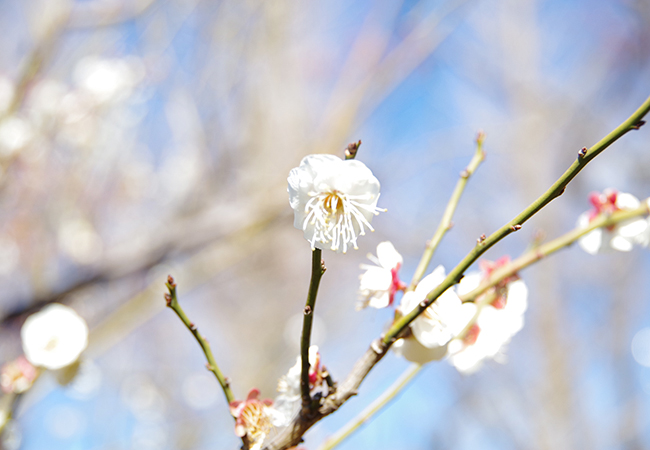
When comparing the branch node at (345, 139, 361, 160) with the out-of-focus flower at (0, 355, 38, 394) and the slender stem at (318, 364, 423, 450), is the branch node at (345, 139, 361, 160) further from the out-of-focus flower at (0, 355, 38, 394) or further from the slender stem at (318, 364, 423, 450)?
the out-of-focus flower at (0, 355, 38, 394)

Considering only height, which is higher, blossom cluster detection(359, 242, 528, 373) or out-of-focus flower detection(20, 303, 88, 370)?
out-of-focus flower detection(20, 303, 88, 370)

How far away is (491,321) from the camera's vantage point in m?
0.76

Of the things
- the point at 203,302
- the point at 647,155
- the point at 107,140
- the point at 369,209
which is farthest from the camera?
the point at 203,302

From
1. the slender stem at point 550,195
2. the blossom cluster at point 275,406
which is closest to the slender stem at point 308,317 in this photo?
the blossom cluster at point 275,406

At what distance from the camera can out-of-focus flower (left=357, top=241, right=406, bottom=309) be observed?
2.00 feet

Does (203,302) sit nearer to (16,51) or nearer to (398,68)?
(16,51)

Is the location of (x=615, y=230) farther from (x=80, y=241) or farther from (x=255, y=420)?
(x=80, y=241)

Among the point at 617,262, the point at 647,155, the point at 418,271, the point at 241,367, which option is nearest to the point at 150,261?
the point at 418,271

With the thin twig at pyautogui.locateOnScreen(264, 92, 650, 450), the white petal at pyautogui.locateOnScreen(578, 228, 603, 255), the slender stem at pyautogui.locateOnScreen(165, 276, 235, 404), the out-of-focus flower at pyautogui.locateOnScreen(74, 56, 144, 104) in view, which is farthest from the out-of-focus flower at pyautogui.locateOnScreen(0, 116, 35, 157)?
the white petal at pyautogui.locateOnScreen(578, 228, 603, 255)

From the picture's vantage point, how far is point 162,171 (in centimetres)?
350

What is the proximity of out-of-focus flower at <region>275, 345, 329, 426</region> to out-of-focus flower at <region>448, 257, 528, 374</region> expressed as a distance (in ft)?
0.84

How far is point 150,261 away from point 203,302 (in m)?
3.36

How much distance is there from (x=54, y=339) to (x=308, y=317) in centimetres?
72

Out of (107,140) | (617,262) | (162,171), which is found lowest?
(617,262)
